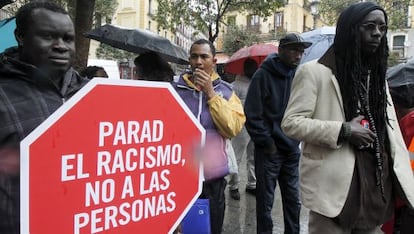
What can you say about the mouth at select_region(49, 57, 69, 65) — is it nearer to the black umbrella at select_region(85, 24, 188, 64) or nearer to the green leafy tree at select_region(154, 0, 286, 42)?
the black umbrella at select_region(85, 24, 188, 64)

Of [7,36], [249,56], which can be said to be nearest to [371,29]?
[7,36]

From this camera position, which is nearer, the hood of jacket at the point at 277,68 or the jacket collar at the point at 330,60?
the jacket collar at the point at 330,60

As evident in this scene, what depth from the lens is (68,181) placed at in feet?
3.36

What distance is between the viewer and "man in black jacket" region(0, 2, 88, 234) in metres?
1.36

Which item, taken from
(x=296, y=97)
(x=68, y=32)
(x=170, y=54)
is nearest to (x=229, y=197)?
(x=170, y=54)

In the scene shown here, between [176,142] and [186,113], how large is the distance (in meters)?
0.10

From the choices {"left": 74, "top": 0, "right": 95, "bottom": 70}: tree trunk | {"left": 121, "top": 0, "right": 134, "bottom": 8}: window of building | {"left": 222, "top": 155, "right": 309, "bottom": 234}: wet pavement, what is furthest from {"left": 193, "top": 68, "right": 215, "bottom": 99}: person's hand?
{"left": 121, "top": 0, "right": 134, "bottom": 8}: window of building

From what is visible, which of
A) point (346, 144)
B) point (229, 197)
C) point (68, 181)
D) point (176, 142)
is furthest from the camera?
point (229, 197)

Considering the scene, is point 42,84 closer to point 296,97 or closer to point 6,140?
point 6,140

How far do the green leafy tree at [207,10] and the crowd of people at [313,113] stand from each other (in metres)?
9.83

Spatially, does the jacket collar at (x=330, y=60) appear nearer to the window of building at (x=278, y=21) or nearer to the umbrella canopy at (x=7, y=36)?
the umbrella canopy at (x=7, y=36)

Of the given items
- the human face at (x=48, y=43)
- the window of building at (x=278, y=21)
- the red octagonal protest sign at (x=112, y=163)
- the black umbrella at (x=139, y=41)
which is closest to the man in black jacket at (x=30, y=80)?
the human face at (x=48, y=43)

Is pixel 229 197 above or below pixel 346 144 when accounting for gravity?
below

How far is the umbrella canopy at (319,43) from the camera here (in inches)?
271
